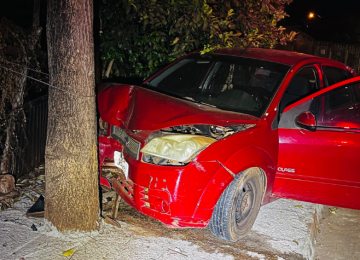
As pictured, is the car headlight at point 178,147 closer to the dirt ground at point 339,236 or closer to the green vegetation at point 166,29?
the dirt ground at point 339,236

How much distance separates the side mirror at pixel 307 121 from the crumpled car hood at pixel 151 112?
0.49 meters

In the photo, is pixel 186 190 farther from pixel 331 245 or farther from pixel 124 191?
pixel 331 245

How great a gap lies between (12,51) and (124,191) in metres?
2.08

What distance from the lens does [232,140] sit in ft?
11.5

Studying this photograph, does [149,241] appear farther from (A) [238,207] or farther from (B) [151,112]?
(B) [151,112]

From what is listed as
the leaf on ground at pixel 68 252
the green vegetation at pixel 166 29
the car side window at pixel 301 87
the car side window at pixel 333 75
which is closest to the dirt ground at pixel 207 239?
the leaf on ground at pixel 68 252

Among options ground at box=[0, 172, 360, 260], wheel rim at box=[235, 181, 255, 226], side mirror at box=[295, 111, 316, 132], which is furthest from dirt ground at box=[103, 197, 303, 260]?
side mirror at box=[295, 111, 316, 132]

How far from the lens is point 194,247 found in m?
3.66

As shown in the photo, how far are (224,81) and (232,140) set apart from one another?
4.44ft

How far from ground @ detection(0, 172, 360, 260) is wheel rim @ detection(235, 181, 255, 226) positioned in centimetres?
24

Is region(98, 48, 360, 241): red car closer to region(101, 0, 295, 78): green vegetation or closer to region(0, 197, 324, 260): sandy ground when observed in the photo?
region(0, 197, 324, 260): sandy ground

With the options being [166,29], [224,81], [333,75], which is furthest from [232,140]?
[166,29]

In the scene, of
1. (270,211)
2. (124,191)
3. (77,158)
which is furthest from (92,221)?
(270,211)

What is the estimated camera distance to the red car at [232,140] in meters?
3.39
